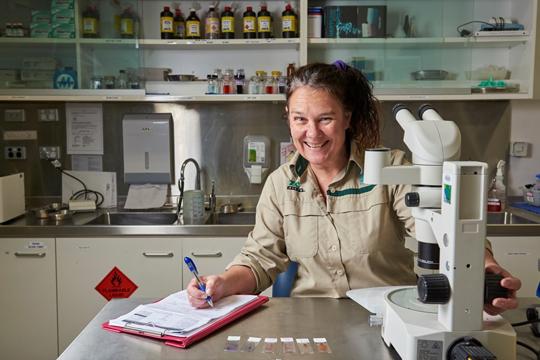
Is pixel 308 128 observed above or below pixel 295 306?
above

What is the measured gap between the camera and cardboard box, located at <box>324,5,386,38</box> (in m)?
3.15

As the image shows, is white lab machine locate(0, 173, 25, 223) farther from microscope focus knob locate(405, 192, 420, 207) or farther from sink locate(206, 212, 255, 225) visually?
microscope focus knob locate(405, 192, 420, 207)

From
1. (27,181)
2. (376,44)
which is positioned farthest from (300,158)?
(27,181)

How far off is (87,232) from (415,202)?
2077 mm

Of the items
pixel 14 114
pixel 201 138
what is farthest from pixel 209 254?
pixel 14 114

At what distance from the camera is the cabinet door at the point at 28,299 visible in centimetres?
286

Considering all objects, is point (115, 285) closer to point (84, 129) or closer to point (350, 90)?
point (84, 129)

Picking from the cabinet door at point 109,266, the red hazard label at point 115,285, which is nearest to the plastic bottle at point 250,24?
the cabinet door at point 109,266

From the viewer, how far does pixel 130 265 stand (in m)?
2.86

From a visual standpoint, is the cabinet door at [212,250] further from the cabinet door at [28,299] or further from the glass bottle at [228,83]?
the glass bottle at [228,83]

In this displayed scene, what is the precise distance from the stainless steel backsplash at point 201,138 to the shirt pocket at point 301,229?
1.69 metres

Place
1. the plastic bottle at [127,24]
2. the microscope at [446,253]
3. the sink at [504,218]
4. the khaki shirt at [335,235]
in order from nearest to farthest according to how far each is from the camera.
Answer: the microscope at [446,253] < the khaki shirt at [335,235] < the sink at [504,218] < the plastic bottle at [127,24]

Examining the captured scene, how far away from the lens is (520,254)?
2830 millimetres

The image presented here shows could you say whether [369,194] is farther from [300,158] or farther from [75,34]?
[75,34]
